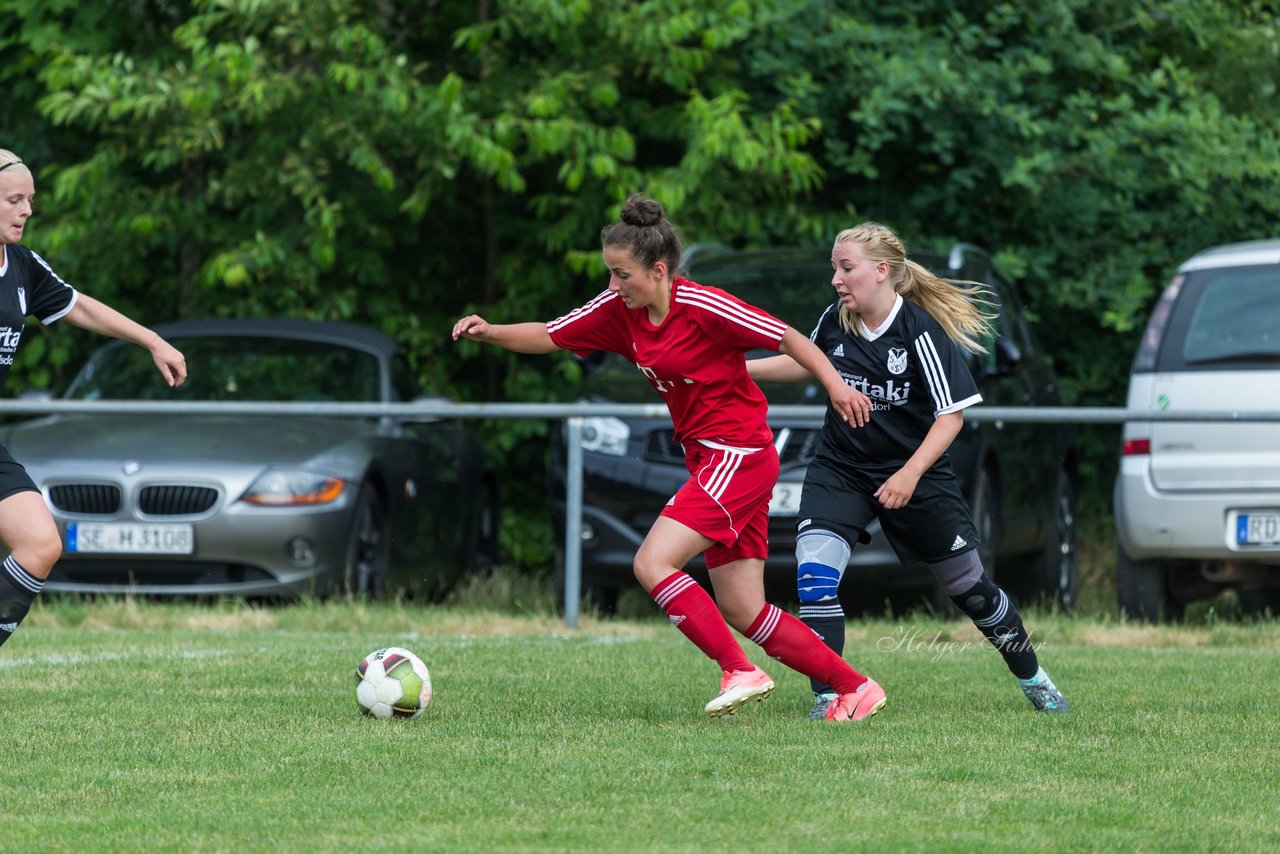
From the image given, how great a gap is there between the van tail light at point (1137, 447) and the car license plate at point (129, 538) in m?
4.40

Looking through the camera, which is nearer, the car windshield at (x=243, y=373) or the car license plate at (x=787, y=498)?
the car license plate at (x=787, y=498)

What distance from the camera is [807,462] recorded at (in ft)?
30.1

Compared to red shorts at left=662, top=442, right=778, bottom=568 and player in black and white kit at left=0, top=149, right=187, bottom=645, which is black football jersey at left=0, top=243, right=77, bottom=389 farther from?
red shorts at left=662, top=442, right=778, bottom=568

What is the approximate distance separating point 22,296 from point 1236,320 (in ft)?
18.3

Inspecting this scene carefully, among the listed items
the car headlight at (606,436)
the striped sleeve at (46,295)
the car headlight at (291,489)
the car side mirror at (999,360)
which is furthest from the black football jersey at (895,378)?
the car headlight at (291,489)

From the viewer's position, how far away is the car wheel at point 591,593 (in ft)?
31.9

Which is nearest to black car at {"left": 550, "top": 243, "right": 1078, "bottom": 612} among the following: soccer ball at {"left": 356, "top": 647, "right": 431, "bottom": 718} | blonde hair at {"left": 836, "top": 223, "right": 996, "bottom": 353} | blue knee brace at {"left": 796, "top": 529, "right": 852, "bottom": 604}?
blonde hair at {"left": 836, "top": 223, "right": 996, "bottom": 353}

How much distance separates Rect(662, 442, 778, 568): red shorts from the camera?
6098mm

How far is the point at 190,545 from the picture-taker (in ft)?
31.4

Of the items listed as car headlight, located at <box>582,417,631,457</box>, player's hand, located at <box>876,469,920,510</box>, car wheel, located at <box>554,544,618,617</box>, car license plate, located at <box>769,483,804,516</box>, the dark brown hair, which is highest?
the dark brown hair

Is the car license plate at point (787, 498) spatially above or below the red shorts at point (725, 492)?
below

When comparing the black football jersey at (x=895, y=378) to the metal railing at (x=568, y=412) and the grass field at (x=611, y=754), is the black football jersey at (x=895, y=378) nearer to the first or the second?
the grass field at (x=611, y=754)

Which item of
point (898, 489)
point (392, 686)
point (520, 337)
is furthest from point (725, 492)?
point (392, 686)

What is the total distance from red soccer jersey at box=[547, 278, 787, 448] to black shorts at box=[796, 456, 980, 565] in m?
0.27
